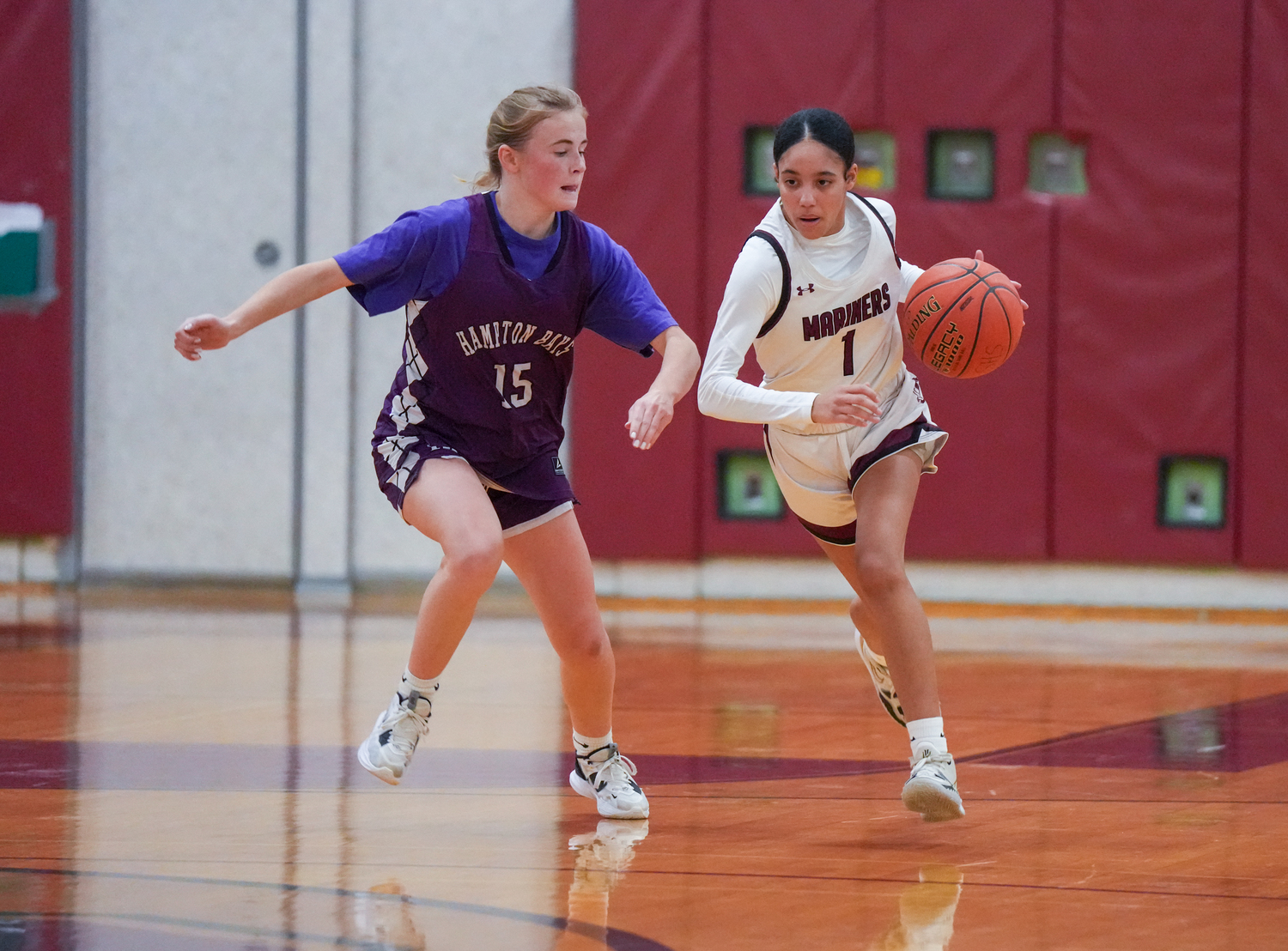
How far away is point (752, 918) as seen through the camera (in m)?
2.45

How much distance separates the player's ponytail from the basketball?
0.34 m

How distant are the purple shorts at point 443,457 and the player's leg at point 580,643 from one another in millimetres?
22

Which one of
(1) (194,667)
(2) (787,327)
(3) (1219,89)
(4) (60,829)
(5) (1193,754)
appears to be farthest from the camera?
(3) (1219,89)

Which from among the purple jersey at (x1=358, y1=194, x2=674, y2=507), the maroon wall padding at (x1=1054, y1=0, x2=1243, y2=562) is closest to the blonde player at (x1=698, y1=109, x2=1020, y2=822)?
the purple jersey at (x1=358, y1=194, x2=674, y2=507)

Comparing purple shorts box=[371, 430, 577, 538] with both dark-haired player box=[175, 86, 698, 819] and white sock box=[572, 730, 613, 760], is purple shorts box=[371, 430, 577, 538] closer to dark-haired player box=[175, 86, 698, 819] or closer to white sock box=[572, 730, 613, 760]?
dark-haired player box=[175, 86, 698, 819]

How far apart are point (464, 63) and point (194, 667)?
13.6 feet

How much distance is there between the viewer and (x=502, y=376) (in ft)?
10.6

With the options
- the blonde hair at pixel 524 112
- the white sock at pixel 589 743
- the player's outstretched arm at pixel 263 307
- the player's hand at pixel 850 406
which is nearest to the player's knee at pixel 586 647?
the white sock at pixel 589 743

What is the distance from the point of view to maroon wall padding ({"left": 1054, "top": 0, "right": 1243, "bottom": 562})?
8289mm

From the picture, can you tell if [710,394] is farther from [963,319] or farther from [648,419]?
[963,319]

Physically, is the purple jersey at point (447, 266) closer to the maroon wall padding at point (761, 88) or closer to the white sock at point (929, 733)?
the white sock at point (929, 733)

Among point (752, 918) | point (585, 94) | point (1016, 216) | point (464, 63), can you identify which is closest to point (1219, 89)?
point (1016, 216)

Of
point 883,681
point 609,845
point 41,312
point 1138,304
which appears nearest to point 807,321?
point 883,681

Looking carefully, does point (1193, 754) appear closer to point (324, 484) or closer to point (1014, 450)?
point (1014, 450)
